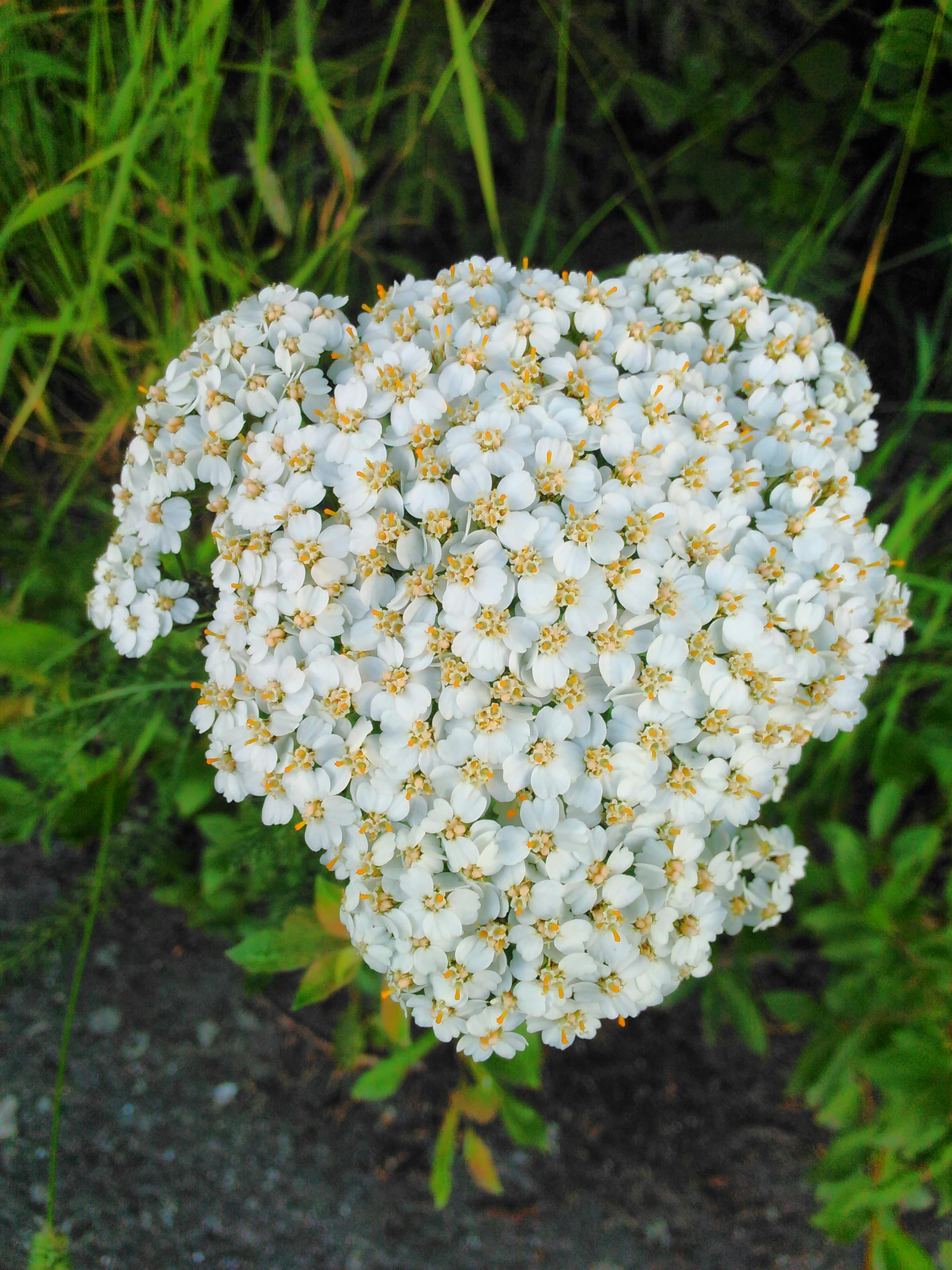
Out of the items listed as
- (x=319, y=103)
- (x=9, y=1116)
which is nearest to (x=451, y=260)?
(x=319, y=103)

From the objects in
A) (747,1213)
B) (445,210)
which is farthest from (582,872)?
(445,210)

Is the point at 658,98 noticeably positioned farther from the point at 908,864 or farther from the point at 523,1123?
the point at 523,1123

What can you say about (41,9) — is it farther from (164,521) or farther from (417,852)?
(417,852)

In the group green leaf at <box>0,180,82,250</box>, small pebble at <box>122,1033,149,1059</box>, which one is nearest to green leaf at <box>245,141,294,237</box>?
green leaf at <box>0,180,82,250</box>

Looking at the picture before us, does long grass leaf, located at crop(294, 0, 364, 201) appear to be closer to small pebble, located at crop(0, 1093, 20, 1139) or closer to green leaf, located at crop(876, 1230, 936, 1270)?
small pebble, located at crop(0, 1093, 20, 1139)

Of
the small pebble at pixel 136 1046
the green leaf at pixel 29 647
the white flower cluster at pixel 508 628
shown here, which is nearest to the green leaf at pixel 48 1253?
the small pebble at pixel 136 1046

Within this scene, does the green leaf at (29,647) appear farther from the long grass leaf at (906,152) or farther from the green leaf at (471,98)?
the long grass leaf at (906,152)
